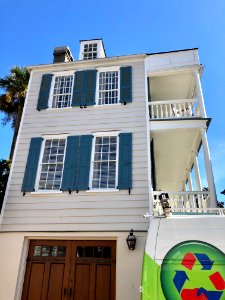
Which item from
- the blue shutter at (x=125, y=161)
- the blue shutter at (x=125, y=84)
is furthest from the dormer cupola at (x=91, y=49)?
the blue shutter at (x=125, y=161)

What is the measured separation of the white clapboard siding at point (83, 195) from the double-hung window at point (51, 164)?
0.43m

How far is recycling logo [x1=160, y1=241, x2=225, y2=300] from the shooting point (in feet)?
12.5

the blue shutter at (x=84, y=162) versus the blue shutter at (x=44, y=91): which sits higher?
the blue shutter at (x=44, y=91)

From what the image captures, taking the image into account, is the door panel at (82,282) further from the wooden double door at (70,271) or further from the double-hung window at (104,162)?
the double-hung window at (104,162)

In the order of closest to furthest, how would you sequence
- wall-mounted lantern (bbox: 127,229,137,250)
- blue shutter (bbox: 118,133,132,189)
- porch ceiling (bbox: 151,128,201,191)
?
wall-mounted lantern (bbox: 127,229,137,250) → blue shutter (bbox: 118,133,132,189) → porch ceiling (bbox: 151,128,201,191)

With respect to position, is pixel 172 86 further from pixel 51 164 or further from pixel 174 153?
pixel 51 164

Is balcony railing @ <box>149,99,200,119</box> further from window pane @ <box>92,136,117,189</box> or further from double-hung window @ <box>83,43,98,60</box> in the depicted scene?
double-hung window @ <box>83,43,98,60</box>

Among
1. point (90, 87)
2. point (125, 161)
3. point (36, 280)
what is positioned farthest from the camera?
point (90, 87)

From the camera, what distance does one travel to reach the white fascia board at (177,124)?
31.0ft

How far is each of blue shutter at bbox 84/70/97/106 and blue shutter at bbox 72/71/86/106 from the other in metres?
0.17

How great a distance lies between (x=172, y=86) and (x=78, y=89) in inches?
160

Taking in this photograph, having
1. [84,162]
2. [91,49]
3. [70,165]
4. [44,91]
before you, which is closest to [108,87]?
[44,91]

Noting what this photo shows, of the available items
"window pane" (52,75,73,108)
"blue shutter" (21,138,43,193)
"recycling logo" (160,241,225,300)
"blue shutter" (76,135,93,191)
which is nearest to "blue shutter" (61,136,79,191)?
"blue shutter" (76,135,93,191)

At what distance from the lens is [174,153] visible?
1199 centimetres
